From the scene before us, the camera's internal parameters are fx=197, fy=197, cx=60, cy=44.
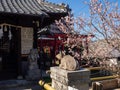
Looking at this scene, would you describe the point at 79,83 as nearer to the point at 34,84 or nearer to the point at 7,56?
the point at 34,84

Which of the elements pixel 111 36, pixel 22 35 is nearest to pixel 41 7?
pixel 22 35

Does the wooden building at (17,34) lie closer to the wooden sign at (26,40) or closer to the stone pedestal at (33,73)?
the wooden sign at (26,40)

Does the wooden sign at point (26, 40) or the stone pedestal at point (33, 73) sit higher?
the wooden sign at point (26, 40)

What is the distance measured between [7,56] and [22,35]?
1.40m

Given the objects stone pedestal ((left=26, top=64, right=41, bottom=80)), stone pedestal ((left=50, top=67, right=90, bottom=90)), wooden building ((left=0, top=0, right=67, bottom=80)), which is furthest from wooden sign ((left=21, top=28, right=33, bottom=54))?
stone pedestal ((left=50, top=67, right=90, bottom=90))

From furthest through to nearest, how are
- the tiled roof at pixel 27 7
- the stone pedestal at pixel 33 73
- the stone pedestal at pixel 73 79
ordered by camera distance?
1. the stone pedestal at pixel 33 73
2. the tiled roof at pixel 27 7
3. the stone pedestal at pixel 73 79

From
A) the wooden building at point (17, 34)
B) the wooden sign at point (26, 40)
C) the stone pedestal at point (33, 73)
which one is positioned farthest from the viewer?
the wooden sign at point (26, 40)

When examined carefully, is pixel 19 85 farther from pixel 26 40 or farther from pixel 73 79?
pixel 73 79

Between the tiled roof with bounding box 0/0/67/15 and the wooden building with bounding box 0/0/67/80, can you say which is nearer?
the tiled roof with bounding box 0/0/67/15

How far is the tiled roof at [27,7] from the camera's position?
871 centimetres

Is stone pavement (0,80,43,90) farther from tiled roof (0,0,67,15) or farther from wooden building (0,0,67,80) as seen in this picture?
tiled roof (0,0,67,15)

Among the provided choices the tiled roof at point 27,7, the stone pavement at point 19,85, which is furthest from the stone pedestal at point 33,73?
the tiled roof at point 27,7

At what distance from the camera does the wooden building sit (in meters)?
9.38

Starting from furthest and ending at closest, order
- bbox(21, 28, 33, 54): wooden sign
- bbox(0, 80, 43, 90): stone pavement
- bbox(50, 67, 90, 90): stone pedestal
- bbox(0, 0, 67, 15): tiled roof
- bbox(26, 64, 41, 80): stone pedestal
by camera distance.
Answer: bbox(21, 28, 33, 54): wooden sign
bbox(26, 64, 41, 80): stone pedestal
bbox(0, 0, 67, 15): tiled roof
bbox(0, 80, 43, 90): stone pavement
bbox(50, 67, 90, 90): stone pedestal
